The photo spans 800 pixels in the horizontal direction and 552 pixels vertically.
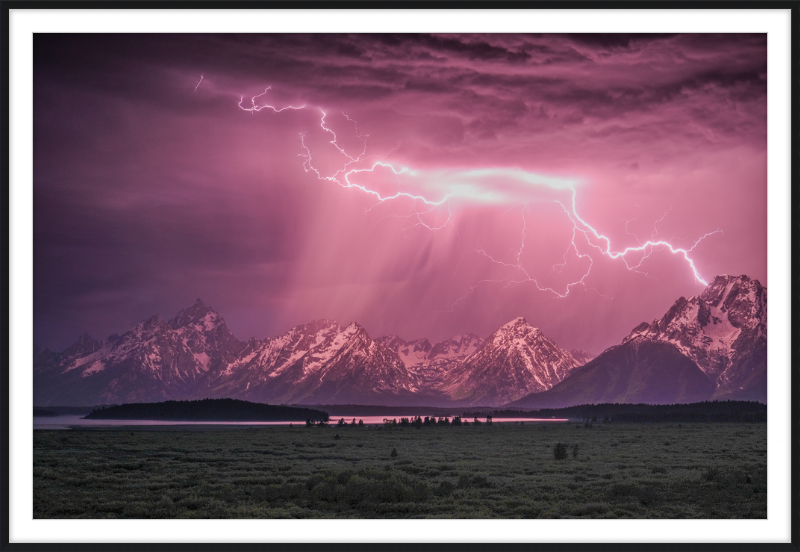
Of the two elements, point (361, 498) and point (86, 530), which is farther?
point (361, 498)

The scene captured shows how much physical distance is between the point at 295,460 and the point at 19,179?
40.0 metres

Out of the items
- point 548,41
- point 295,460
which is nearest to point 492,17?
point 548,41

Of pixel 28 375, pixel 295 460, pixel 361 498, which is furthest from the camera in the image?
pixel 295 460

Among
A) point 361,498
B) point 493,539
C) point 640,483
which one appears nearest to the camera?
point 493,539

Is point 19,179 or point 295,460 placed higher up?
point 19,179

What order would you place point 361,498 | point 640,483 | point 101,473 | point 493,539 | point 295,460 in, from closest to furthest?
point 493,539
point 361,498
point 640,483
point 101,473
point 295,460

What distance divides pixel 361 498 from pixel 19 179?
19492 millimetres

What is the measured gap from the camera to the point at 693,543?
76.2 feet

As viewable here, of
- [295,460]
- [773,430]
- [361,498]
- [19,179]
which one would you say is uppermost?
[19,179]

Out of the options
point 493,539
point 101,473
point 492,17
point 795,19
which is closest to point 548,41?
point 492,17

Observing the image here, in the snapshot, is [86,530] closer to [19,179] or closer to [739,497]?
[19,179]

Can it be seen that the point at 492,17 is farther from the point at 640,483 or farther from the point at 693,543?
the point at 640,483

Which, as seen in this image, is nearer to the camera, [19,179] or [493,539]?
[493,539]

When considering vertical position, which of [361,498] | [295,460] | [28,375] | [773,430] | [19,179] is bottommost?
[295,460]
